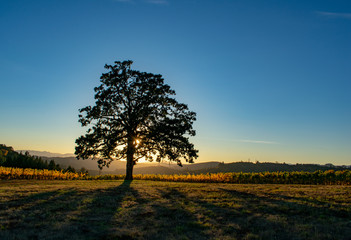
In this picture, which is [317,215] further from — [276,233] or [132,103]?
[132,103]

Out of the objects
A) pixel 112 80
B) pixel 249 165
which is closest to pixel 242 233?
pixel 112 80

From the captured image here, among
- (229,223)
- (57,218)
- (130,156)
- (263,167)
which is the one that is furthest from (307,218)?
(263,167)

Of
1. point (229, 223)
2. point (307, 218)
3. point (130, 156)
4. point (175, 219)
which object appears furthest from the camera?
point (130, 156)

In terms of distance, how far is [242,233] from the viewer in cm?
604

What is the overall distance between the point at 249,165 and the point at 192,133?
70.8 m

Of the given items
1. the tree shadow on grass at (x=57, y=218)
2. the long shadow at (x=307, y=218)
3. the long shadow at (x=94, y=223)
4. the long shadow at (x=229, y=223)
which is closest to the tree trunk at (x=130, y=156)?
the tree shadow on grass at (x=57, y=218)

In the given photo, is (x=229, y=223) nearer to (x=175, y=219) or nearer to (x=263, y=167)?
(x=175, y=219)

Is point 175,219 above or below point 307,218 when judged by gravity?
below

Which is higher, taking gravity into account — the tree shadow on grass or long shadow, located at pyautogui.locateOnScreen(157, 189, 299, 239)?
long shadow, located at pyautogui.locateOnScreen(157, 189, 299, 239)

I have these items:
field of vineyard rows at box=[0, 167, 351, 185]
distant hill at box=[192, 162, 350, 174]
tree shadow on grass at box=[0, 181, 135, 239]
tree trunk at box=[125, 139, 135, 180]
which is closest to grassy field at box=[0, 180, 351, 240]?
tree shadow on grass at box=[0, 181, 135, 239]

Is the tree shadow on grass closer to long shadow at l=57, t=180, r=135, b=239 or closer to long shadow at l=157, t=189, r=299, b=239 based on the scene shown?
long shadow at l=57, t=180, r=135, b=239

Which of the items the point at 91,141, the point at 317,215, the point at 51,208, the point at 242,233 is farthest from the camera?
the point at 91,141

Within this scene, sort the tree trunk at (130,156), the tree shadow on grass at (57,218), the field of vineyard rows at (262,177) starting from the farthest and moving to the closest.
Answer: the tree trunk at (130,156), the field of vineyard rows at (262,177), the tree shadow on grass at (57,218)

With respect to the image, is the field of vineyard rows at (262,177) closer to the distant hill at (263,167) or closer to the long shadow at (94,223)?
the long shadow at (94,223)
